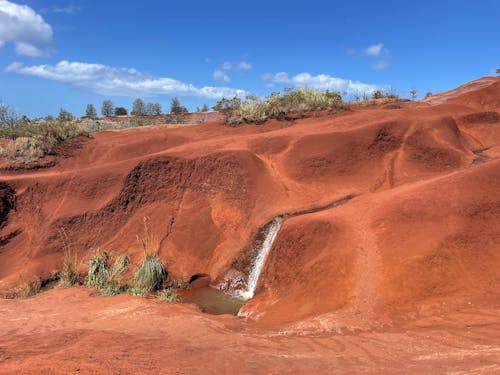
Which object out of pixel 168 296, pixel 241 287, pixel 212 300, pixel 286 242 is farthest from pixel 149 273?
pixel 286 242

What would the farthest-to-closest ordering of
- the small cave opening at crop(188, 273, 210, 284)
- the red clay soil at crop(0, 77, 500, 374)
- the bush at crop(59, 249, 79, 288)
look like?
the small cave opening at crop(188, 273, 210, 284) < the bush at crop(59, 249, 79, 288) < the red clay soil at crop(0, 77, 500, 374)

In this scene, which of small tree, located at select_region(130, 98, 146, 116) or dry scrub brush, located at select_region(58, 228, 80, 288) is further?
small tree, located at select_region(130, 98, 146, 116)

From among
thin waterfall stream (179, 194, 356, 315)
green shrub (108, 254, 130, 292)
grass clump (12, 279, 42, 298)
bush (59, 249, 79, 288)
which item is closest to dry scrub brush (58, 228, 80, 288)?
bush (59, 249, 79, 288)

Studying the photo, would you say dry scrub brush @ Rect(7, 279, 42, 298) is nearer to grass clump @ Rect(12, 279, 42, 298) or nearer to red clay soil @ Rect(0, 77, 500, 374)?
grass clump @ Rect(12, 279, 42, 298)

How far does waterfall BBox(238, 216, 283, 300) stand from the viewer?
9.23m

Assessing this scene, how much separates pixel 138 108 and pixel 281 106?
32655 millimetres

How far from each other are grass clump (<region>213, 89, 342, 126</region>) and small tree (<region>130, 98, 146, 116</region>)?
29760 mm

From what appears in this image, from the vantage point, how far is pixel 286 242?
9078mm

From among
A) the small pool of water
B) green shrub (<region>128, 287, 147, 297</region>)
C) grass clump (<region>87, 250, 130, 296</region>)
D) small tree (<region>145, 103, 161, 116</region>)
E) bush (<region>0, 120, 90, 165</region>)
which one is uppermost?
small tree (<region>145, 103, 161, 116</region>)

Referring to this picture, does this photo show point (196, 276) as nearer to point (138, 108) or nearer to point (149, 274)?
point (149, 274)

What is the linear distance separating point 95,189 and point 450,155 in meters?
11.4

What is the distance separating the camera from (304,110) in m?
16.4

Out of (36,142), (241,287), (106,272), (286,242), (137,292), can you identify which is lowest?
(241,287)

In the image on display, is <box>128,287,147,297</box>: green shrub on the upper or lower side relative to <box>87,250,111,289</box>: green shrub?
lower
